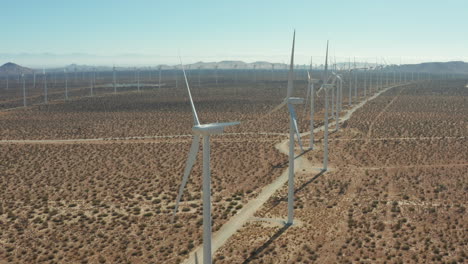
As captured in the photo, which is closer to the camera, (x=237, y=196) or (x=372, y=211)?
(x=372, y=211)

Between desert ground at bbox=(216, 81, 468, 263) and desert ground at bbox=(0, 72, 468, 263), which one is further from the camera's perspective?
desert ground at bbox=(0, 72, 468, 263)

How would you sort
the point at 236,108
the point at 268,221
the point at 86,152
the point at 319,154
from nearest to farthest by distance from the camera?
the point at 268,221
the point at 319,154
the point at 86,152
the point at 236,108

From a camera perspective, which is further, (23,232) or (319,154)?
(319,154)

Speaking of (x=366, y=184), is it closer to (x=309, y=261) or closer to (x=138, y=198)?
(x=309, y=261)

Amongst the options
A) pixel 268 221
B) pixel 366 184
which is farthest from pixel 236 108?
pixel 268 221

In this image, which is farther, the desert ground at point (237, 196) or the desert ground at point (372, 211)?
the desert ground at point (237, 196)

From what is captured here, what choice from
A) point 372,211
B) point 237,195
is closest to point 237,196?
point 237,195

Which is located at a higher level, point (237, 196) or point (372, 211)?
point (372, 211)

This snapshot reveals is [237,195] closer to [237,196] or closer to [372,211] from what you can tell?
[237,196]
